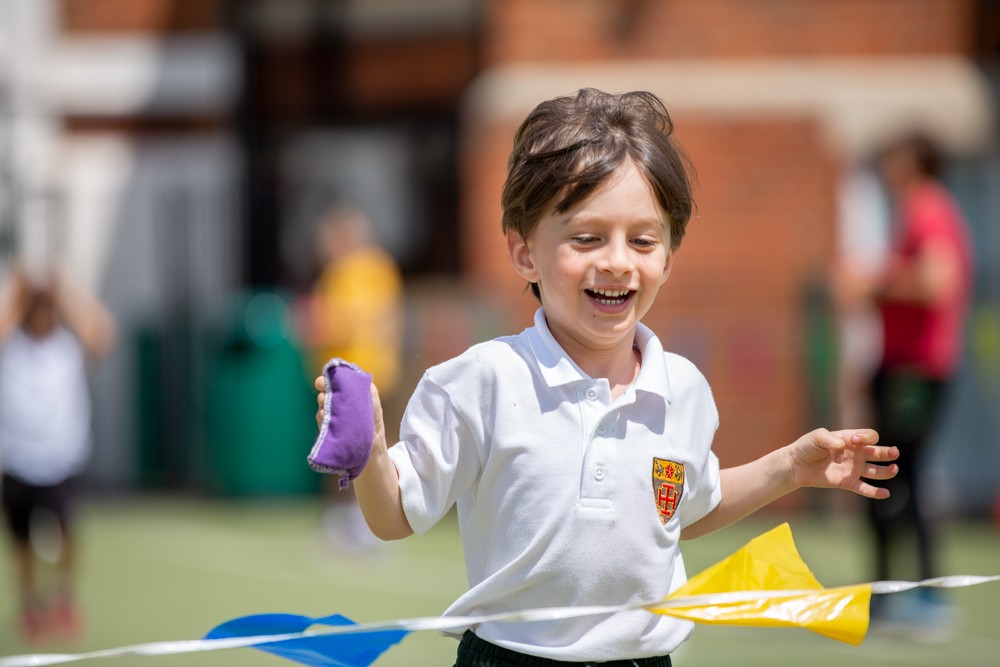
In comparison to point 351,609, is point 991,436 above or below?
above

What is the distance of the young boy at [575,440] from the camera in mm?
1966

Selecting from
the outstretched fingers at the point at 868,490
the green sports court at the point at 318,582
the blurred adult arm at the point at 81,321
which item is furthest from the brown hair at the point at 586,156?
the blurred adult arm at the point at 81,321

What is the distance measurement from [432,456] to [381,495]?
0.37 ft

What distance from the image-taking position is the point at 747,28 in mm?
9789

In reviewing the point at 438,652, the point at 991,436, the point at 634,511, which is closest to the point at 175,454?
the point at 438,652

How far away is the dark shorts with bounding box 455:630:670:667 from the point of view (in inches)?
78.4

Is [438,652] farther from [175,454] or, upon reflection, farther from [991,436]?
[175,454]

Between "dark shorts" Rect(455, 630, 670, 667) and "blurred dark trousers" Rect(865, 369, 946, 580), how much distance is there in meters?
3.78

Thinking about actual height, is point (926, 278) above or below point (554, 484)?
above

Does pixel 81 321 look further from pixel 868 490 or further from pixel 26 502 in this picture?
pixel 868 490

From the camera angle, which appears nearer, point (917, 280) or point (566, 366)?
point (566, 366)

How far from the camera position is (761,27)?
9781mm

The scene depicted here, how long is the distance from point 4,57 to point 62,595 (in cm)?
830

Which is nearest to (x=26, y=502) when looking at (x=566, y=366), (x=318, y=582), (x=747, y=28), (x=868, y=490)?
(x=318, y=582)
